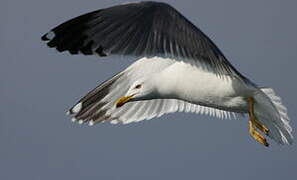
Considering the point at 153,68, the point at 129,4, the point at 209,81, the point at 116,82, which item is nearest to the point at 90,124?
the point at 116,82

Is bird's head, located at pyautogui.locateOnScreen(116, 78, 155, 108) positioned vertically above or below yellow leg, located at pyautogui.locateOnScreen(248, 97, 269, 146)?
above

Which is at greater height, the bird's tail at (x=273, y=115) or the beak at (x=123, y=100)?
the beak at (x=123, y=100)

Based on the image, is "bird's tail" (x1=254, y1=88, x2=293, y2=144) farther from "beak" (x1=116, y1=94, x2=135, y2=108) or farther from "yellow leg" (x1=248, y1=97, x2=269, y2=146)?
"beak" (x1=116, y1=94, x2=135, y2=108)

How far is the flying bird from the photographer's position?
4809mm

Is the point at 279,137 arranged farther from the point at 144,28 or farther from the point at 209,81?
the point at 144,28

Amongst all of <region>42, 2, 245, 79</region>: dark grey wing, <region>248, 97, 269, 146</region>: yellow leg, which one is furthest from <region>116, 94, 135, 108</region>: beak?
<region>42, 2, 245, 79</region>: dark grey wing

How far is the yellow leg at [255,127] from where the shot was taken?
18.7 feet

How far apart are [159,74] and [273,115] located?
80 cm

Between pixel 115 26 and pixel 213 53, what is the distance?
1.87ft

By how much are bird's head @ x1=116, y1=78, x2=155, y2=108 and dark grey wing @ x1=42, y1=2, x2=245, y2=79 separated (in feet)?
3.26

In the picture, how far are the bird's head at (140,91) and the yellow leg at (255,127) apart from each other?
0.69 metres

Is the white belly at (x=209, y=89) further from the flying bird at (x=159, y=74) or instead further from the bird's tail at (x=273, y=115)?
the bird's tail at (x=273, y=115)

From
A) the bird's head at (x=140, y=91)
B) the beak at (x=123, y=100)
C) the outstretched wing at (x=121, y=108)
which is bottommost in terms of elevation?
the outstretched wing at (x=121, y=108)

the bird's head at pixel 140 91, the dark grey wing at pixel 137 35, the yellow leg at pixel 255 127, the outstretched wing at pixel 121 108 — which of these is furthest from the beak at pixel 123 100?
the dark grey wing at pixel 137 35
